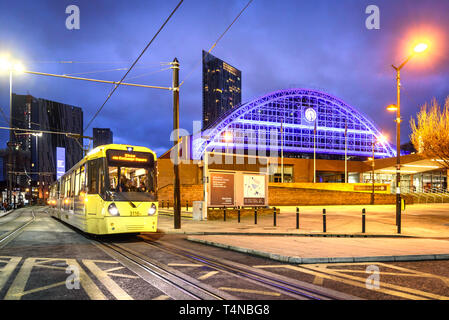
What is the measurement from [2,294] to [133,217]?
667 cm

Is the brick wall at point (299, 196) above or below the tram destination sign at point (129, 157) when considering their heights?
below

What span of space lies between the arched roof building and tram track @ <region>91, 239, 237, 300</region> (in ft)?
222

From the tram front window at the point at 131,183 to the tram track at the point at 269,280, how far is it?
3349 mm

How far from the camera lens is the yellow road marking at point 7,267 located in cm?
668

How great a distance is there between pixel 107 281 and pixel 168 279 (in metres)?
1.13

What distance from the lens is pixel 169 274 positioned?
23.9 ft

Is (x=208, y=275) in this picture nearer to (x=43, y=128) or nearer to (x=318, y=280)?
(x=318, y=280)

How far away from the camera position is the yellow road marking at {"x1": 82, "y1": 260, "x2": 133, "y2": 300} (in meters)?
5.65

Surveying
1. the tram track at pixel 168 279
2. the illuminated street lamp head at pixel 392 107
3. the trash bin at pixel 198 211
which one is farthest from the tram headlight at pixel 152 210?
the illuminated street lamp head at pixel 392 107

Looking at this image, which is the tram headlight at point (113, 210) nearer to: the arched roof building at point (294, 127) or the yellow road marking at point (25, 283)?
the yellow road marking at point (25, 283)

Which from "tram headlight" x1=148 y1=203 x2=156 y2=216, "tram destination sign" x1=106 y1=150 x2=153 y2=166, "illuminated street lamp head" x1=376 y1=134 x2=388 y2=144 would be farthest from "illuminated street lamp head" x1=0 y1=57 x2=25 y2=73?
"illuminated street lamp head" x1=376 y1=134 x2=388 y2=144

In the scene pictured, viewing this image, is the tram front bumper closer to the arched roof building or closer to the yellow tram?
the yellow tram
